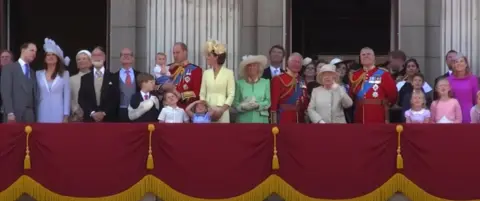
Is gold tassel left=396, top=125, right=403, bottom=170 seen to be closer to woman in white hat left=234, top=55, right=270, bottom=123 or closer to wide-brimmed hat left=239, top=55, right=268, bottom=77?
woman in white hat left=234, top=55, right=270, bottom=123

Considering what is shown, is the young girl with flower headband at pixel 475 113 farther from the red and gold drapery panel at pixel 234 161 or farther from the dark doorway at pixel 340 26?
the dark doorway at pixel 340 26

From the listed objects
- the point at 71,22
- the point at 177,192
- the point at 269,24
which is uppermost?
the point at 71,22

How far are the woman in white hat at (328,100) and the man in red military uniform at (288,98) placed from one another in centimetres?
25

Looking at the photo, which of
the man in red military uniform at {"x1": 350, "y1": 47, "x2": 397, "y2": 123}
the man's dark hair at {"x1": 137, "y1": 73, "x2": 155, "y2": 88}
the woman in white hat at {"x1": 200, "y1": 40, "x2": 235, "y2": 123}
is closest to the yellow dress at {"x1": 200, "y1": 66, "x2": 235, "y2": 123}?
the woman in white hat at {"x1": 200, "y1": 40, "x2": 235, "y2": 123}

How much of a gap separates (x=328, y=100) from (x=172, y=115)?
2060 mm

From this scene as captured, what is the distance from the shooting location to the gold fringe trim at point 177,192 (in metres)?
12.6

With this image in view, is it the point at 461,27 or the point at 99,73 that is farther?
the point at 461,27

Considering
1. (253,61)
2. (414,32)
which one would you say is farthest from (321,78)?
(414,32)

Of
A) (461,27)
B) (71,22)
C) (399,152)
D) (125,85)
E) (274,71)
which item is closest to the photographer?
(399,152)

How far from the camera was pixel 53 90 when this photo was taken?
13695mm

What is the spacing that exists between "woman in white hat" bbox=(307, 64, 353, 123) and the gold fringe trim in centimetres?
126

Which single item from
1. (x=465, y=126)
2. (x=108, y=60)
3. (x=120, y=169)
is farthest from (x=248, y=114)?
(x=108, y=60)

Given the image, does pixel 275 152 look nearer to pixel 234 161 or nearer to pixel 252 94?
pixel 234 161

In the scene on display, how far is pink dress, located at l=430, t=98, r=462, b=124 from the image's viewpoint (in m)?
13.3
